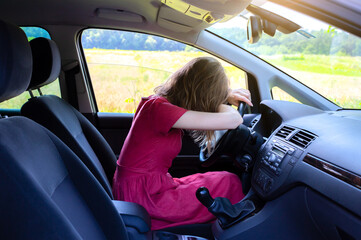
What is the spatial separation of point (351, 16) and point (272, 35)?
939mm

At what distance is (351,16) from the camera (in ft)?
2.77

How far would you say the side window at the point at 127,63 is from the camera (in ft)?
8.43

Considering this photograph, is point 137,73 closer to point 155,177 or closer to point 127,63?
point 127,63

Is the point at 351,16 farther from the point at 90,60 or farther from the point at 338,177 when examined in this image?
the point at 90,60

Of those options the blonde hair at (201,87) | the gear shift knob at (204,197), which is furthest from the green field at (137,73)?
the gear shift knob at (204,197)

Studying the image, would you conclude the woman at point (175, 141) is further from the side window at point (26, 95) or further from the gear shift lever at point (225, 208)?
the side window at point (26, 95)

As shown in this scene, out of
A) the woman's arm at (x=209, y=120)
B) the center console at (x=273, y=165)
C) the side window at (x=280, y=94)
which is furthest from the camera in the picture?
the side window at (x=280, y=94)

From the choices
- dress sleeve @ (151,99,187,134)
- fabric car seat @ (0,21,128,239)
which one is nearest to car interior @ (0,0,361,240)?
fabric car seat @ (0,21,128,239)

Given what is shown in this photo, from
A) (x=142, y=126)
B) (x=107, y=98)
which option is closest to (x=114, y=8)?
(x=107, y=98)

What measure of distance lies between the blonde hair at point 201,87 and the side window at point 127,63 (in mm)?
780

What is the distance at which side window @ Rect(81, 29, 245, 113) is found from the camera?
8.43ft

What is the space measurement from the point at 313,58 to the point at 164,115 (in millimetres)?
1026

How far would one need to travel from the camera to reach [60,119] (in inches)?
64.1

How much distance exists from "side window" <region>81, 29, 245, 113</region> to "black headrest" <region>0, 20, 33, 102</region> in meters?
1.35
